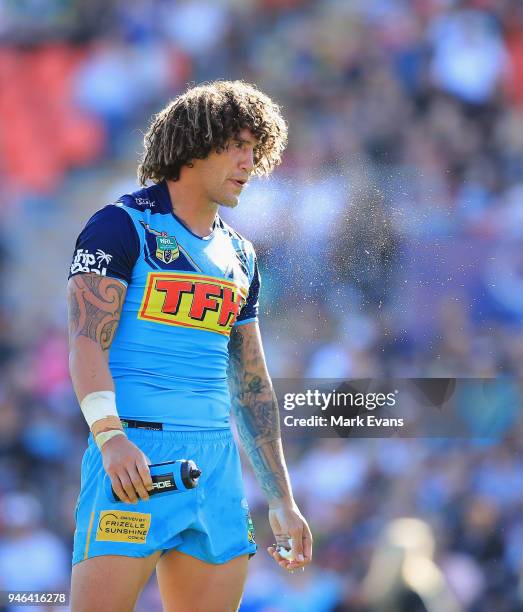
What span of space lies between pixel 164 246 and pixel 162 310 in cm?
18

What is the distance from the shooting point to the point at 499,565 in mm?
4516

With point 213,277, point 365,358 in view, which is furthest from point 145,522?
point 365,358

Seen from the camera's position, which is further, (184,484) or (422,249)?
(422,249)

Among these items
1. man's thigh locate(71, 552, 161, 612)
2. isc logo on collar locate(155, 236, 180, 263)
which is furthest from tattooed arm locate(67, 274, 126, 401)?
man's thigh locate(71, 552, 161, 612)

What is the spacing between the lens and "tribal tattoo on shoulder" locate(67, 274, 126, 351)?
2463mm

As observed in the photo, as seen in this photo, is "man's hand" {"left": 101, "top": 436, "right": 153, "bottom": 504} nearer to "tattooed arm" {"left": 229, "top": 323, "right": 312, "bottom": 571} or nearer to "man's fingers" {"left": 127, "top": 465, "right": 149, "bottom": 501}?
"man's fingers" {"left": 127, "top": 465, "right": 149, "bottom": 501}

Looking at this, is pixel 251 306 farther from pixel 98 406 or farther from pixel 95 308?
pixel 98 406

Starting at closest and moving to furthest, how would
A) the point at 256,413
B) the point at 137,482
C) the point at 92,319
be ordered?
the point at 137,482 → the point at 92,319 → the point at 256,413

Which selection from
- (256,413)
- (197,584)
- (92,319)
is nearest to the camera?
(92,319)

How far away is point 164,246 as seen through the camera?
2623 millimetres

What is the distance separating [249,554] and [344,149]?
2.33 metres

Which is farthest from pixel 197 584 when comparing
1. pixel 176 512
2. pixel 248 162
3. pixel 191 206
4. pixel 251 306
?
pixel 248 162

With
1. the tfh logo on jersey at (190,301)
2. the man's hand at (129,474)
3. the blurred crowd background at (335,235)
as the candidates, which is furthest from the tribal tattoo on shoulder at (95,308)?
the blurred crowd background at (335,235)

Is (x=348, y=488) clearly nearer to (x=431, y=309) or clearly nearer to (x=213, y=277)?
(x=431, y=309)
